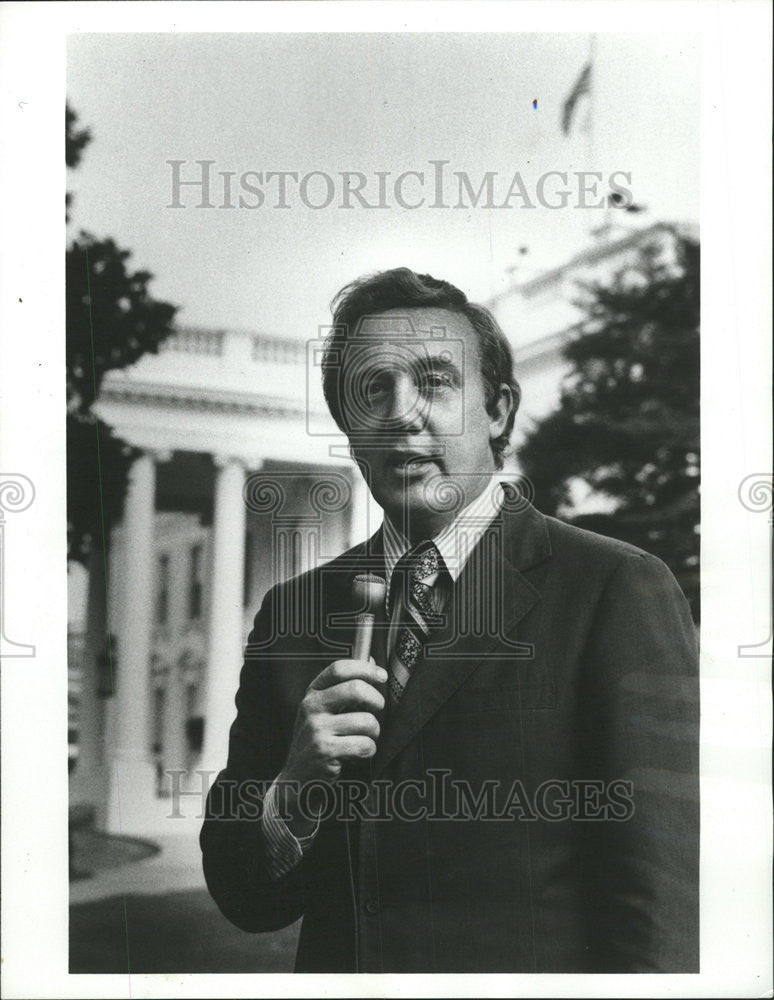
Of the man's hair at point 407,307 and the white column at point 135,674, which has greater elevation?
the man's hair at point 407,307

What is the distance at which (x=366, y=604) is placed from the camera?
9.64ft

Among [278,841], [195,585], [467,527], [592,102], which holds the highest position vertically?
[592,102]

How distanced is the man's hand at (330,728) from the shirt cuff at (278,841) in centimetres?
2

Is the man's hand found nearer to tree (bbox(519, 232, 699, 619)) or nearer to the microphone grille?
the microphone grille

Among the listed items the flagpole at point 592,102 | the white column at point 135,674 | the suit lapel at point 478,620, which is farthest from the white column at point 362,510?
the flagpole at point 592,102

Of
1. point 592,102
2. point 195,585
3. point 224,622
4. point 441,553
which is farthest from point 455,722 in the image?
point 592,102

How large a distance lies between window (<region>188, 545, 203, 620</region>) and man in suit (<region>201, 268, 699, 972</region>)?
17 centimetres

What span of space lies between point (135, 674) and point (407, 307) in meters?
1.27

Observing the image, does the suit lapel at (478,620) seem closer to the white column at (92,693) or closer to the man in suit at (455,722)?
the man in suit at (455,722)

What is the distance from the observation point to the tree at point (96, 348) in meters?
2.98

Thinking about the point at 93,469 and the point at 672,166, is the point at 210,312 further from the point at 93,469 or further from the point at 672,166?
the point at 672,166

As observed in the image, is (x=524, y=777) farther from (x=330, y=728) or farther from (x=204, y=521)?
(x=204, y=521)

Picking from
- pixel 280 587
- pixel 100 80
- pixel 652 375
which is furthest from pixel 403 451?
pixel 100 80

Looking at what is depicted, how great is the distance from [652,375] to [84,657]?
5.83 ft
